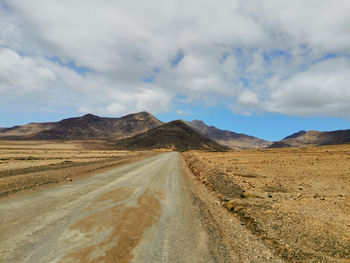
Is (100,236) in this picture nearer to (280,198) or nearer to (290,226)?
(290,226)

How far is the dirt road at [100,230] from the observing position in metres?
3.91

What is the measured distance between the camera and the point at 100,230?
4977mm

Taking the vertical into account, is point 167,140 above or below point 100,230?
above

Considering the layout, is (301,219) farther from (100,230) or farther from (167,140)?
(167,140)

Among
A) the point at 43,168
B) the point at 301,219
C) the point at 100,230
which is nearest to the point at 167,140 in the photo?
the point at 43,168

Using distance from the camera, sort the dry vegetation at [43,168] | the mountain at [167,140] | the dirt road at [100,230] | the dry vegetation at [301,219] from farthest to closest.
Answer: the mountain at [167,140] → the dry vegetation at [43,168] → the dry vegetation at [301,219] → the dirt road at [100,230]

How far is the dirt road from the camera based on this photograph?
12.8ft

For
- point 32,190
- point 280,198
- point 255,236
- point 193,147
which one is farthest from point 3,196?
point 193,147

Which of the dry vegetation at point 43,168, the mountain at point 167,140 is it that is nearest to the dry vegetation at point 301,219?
the dry vegetation at point 43,168

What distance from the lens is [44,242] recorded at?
4203 millimetres

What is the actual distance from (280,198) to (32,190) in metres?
12.9

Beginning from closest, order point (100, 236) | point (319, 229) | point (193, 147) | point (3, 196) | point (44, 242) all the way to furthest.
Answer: point (44, 242) → point (100, 236) → point (319, 229) → point (3, 196) → point (193, 147)

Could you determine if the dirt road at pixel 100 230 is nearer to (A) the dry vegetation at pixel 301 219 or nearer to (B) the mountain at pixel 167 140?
(A) the dry vegetation at pixel 301 219

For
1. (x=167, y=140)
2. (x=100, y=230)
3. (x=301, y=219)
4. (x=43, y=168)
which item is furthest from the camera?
(x=167, y=140)
